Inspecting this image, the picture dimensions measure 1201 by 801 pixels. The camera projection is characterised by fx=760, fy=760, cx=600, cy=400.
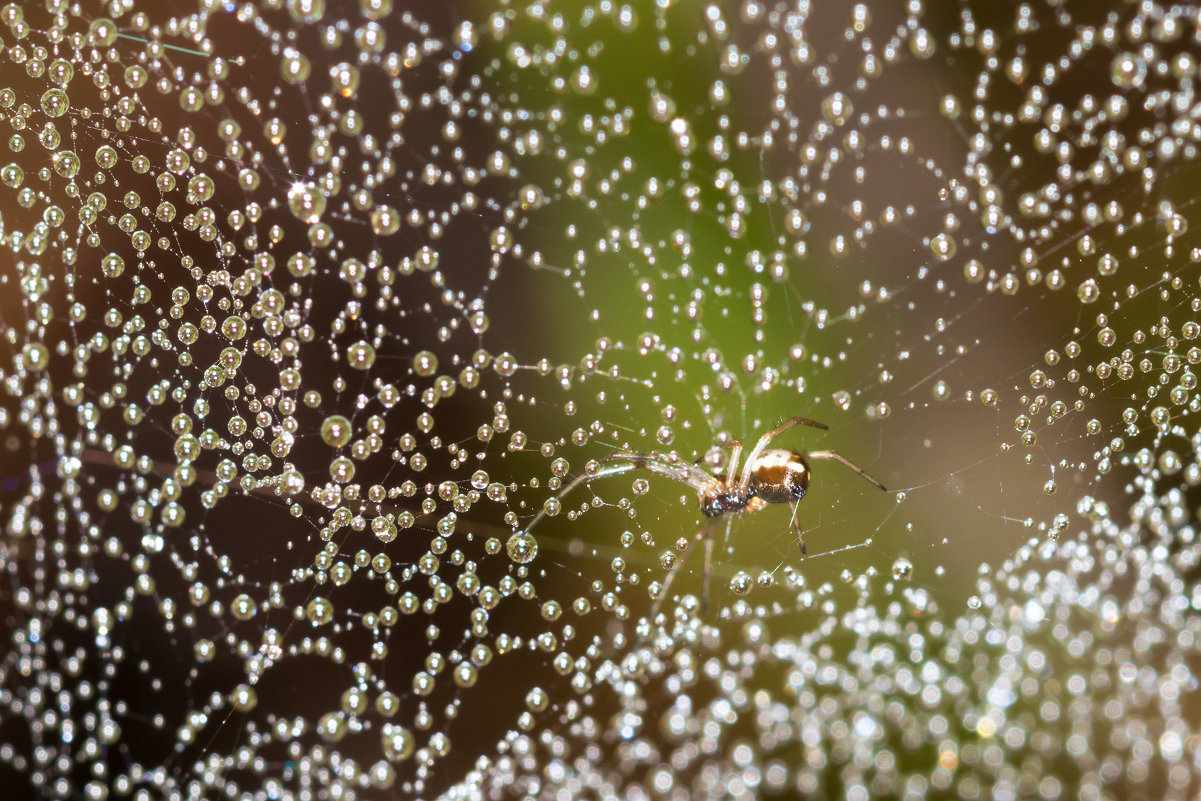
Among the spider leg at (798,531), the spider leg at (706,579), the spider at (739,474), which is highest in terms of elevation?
the spider at (739,474)

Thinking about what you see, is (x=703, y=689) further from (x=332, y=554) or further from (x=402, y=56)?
(x=402, y=56)

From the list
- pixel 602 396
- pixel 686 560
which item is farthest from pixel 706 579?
pixel 602 396

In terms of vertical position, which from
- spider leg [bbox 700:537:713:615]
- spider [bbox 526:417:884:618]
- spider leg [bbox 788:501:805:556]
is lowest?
spider leg [bbox 700:537:713:615]

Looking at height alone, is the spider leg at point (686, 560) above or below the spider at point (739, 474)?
below

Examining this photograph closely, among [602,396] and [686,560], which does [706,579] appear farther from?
[602,396]

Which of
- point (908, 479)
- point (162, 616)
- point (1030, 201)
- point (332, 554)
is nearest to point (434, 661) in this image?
point (332, 554)

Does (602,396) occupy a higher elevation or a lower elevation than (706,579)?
higher
